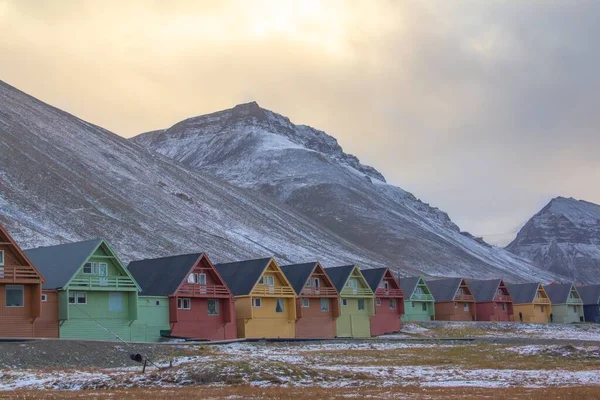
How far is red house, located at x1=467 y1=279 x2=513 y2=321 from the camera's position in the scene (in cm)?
11388

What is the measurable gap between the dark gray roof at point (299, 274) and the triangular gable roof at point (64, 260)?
19034 mm

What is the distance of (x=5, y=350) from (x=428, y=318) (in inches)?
2689

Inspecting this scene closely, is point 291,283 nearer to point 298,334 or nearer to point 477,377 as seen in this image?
point 298,334

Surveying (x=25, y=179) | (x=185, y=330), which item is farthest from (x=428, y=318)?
(x=25, y=179)

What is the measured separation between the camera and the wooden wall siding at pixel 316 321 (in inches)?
3093

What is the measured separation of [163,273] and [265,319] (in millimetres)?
10446

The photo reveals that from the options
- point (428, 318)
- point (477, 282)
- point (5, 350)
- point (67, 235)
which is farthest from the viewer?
point (67, 235)

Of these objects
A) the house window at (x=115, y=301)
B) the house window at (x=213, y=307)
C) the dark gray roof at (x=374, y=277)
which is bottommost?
the house window at (x=213, y=307)

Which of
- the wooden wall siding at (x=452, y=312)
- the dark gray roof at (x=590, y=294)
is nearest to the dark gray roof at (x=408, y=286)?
the wooden wall siding at (x=452, y=312)

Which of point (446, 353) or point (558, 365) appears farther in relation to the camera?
point (446, 353)

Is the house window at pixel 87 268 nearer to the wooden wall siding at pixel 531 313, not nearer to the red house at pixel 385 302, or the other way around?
the red house at pixel 385 302

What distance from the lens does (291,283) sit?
80062 millimetres

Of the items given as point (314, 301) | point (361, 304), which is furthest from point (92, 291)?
point (361, 304)

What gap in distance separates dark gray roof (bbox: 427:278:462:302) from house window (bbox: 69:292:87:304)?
5807cm
